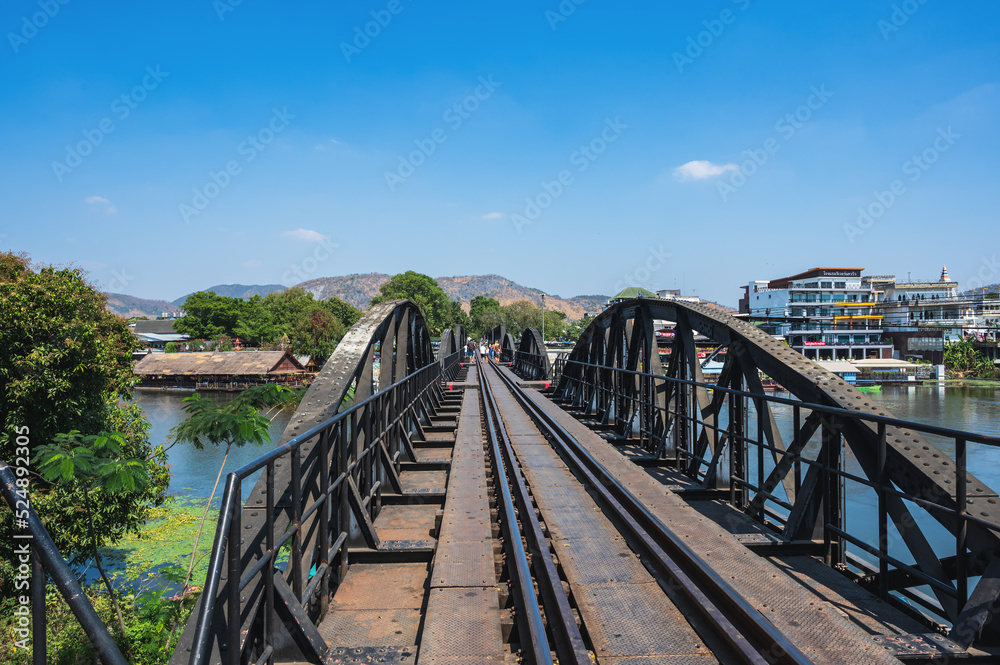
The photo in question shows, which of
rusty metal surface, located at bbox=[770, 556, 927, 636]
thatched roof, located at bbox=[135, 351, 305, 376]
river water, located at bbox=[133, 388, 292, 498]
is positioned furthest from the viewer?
thatched roof, located at bbox=[135, 351, 305, 376]

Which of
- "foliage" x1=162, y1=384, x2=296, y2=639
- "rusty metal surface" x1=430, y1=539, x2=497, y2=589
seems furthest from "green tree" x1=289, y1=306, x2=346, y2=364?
"rusty metal surface" x1=430, y1=539, x2=497, y2=589

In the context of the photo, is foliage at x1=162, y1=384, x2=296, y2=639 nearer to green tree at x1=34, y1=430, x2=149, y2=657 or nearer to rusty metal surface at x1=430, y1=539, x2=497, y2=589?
green tree at x1=34, y1=430, x2=149, y2=657

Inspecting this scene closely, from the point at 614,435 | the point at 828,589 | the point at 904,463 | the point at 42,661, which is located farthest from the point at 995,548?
the point at 614,435

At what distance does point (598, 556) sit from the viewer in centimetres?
496

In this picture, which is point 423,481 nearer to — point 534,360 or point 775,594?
point 775,594

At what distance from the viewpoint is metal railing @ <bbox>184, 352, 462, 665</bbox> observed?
2.43 metres

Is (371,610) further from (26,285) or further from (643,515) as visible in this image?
(26,285)

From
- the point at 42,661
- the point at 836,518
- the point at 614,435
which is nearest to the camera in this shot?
the point at 42,661

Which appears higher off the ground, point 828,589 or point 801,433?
point 801,433

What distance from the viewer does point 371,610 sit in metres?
4.38

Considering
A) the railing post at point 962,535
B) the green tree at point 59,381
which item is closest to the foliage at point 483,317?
the green tree at point 59,381

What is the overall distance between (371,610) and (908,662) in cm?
357

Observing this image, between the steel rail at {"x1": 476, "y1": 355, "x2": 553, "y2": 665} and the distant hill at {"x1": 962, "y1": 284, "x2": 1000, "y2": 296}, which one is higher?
the distant hill at {"x1": 962, "y1": 284, "x2": 1000, "y2": 296}

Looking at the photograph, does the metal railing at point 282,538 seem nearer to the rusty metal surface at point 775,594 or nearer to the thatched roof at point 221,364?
the rusty metal surface at point 775,594
